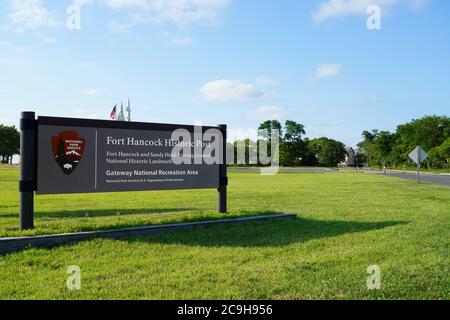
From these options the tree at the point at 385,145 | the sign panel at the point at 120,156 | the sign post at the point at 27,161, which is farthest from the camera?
the tree at the point at 385,145

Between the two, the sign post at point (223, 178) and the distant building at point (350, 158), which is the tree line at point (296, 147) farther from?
the sign post at point (223, 178)

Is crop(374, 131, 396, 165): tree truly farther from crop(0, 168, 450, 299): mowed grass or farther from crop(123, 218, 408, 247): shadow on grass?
crop(0, 168, 450, 299): mowed grass

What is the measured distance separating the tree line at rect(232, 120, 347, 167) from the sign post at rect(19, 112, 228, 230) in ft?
270

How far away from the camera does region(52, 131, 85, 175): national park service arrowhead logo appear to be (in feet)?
27.3

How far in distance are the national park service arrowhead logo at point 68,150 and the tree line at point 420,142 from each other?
83.3 metres

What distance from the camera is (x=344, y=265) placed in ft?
19.0

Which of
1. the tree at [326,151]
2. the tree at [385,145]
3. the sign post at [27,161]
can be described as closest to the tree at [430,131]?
the tree at [385,145]

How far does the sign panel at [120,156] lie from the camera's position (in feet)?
27.1

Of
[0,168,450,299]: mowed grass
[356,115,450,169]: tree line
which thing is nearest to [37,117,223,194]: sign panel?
[0,168,450,299]: mowed grass

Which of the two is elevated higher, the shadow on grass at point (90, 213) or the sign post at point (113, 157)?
the sign post at point (113, 157)

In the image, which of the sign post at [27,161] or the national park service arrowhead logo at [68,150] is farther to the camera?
the national park service arrowhead logo at [68,150]

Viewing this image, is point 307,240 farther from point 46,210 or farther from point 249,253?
point 46,210
